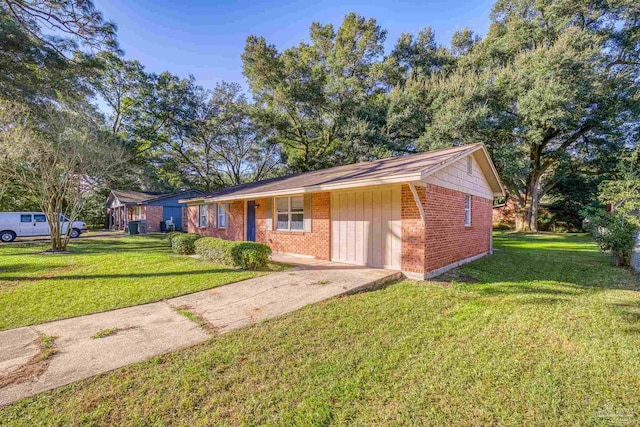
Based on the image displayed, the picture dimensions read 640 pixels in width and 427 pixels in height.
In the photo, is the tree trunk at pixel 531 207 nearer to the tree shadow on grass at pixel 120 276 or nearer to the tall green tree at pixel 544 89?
the tall green tree at pixel 544 89

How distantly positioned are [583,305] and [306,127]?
2005cm

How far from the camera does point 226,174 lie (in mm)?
29438

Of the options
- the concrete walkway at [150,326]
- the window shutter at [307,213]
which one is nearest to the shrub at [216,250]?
the concrete walkway at [150,326]

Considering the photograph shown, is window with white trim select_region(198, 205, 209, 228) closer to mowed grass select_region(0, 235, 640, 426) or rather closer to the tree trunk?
mowed grass select_region(0, 235, 640, 426)

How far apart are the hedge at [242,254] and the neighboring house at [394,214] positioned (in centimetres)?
199

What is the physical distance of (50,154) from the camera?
11.2 meters

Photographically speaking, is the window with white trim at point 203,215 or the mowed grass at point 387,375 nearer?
the mowed grass at point 387,375

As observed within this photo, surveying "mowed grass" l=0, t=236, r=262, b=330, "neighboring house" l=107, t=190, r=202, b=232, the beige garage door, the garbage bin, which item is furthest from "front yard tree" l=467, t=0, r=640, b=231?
the garbage bin

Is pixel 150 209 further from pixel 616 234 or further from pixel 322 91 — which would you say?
pixel 616 234

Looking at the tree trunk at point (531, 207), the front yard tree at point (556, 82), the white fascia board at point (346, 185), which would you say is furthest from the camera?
the tree trunk at point (531, 207)

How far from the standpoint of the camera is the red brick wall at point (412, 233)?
22.5ft

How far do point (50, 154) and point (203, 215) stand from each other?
6.57 m

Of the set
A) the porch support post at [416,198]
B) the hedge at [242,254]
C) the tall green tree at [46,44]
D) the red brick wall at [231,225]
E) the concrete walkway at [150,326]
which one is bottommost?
the concrete walkway at [150,326]

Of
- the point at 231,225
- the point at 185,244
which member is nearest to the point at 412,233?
the point at 185,244
